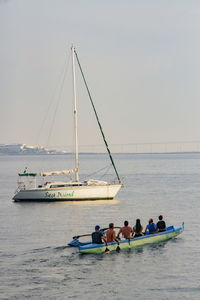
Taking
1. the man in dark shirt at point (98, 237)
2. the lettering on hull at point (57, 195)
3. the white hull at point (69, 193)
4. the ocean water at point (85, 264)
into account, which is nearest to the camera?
the ocean water at point (85, 264)

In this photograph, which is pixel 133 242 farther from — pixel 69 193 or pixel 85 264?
pixel 69 193

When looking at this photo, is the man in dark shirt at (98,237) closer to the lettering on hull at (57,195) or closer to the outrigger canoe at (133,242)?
the outrigger canoe at (133,242)

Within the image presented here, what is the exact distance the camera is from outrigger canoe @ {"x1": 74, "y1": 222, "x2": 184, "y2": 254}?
3703cm

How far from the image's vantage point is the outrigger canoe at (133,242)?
3703cm

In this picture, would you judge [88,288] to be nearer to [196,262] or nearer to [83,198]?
[196,262]

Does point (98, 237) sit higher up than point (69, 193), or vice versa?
point (69, 193)

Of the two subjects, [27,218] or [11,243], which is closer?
[11,243]

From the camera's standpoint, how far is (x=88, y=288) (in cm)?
2989

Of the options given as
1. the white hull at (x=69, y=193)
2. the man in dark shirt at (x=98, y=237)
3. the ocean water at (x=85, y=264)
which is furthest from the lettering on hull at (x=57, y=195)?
the man in dark shirt at (x=98, y=237)

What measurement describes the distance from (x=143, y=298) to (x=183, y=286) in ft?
9.70

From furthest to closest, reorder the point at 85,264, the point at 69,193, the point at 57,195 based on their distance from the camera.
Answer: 1. the point at 57,195
2. the point at 69,193
3. the point at 85,264

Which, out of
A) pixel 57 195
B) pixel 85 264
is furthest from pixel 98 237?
pixel 57 195

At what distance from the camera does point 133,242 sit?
38.8m

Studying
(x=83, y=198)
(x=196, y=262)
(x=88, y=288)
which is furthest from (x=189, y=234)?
(x=83, y=198)
